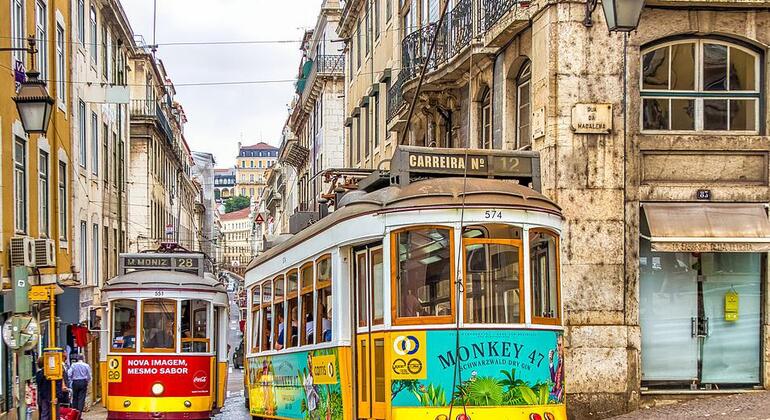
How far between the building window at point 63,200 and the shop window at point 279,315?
41.1ft

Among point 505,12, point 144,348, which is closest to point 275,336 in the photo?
point 144,348

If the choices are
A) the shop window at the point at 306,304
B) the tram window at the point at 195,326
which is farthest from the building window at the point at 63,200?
the shop window at the point at 306,304

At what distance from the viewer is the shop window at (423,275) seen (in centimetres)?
1097

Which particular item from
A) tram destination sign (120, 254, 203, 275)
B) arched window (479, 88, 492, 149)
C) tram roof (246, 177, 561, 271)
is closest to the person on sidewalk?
tram destination sign (120, 254, 203, 275)

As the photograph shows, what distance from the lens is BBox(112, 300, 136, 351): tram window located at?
64.2ft

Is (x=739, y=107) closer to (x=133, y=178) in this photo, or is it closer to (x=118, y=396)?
(x=118, y=396)

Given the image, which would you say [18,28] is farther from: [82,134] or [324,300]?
[324,300]

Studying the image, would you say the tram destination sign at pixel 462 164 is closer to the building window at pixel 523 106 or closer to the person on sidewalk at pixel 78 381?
the building window at pixel 523 106

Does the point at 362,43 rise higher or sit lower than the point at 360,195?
higher

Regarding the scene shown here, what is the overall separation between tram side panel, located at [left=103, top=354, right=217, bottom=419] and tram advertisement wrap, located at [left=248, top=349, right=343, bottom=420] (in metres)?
2.15

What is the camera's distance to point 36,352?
72.5 ft

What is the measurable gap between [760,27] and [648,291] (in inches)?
158

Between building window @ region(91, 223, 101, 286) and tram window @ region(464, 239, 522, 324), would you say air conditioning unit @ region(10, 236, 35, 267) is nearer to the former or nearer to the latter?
A: tram window @ region(464, 239, 522, 324)

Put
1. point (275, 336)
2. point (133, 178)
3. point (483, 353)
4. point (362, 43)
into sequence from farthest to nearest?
point (133, 178)
point (362, 43)
point (275, 336)
point (483, 353)
